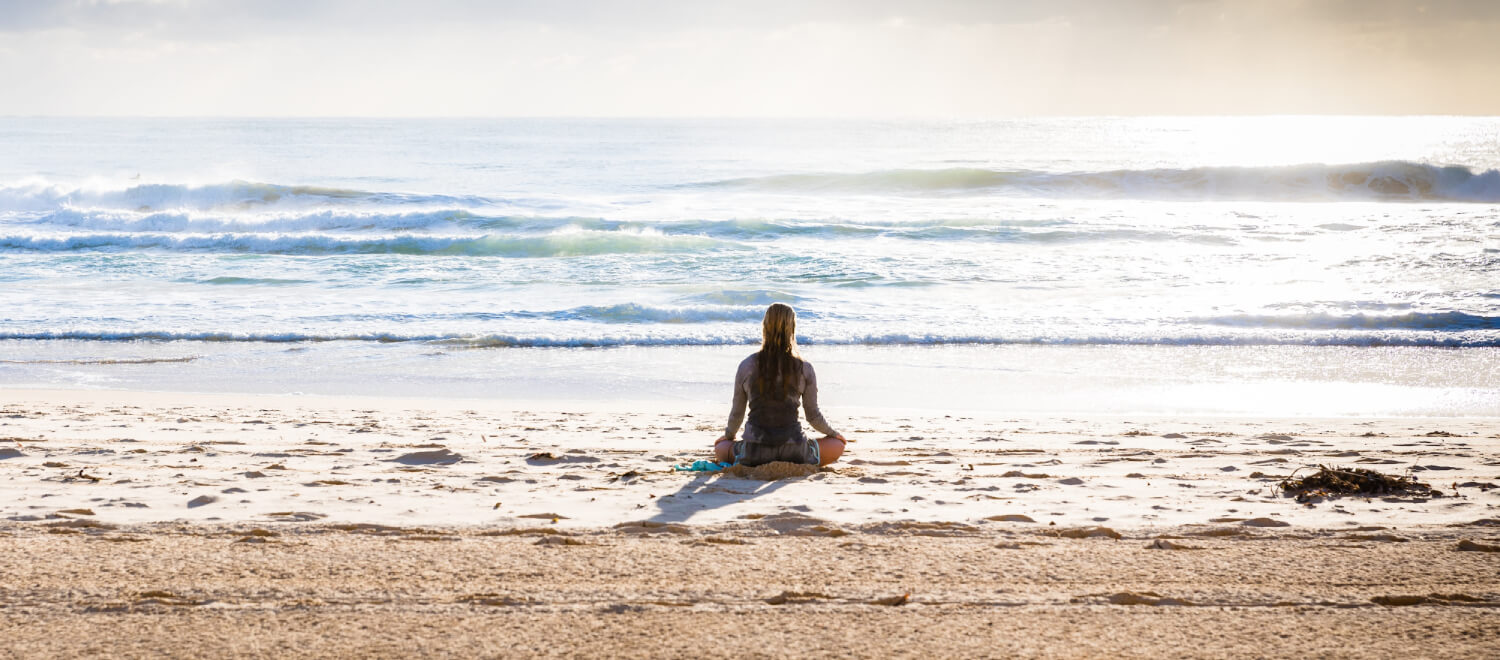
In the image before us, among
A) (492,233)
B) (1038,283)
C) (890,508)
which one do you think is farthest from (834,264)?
(890,508)

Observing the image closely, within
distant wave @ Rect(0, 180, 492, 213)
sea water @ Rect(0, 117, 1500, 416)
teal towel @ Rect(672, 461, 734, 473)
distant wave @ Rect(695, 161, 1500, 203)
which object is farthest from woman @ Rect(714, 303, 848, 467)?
distant wave @ Rect(695, 161, 1500, 203)

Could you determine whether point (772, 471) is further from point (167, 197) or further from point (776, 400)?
point (167, 197)

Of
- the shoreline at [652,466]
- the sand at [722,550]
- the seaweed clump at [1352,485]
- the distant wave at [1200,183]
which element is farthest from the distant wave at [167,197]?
the seaweed clump at [1352,485]

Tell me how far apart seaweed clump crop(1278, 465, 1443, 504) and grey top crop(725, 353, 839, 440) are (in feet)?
7.66

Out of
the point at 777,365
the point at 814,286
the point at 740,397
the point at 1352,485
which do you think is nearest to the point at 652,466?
the point at 740,397

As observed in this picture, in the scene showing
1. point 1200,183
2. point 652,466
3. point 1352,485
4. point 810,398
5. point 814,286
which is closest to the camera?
point 1352,485

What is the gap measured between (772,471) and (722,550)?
1.40m

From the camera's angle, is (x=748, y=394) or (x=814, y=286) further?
(x=814, y=286)

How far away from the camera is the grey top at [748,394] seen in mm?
5246

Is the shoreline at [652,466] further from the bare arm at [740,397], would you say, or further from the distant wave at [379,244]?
the distant wave at [379,244]

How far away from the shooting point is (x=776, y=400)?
206 inches

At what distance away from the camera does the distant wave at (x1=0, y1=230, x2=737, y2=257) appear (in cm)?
2061

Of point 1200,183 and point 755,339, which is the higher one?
point 1200,183

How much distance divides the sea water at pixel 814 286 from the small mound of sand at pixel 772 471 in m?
3.11
